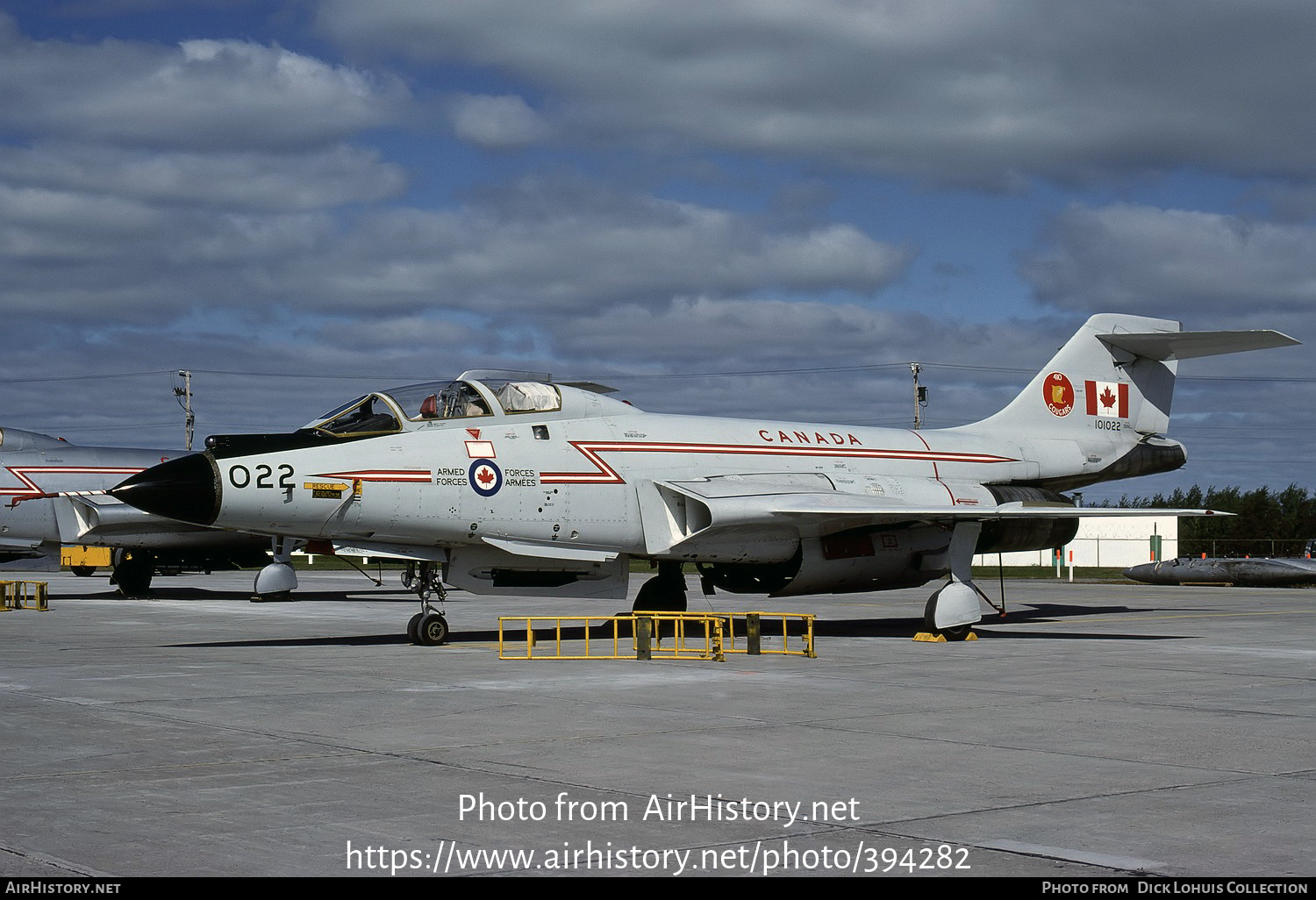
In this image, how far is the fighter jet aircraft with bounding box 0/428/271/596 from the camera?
94.4 ft

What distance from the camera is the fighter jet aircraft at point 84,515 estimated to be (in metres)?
28.8

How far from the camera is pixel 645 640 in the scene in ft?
47.9

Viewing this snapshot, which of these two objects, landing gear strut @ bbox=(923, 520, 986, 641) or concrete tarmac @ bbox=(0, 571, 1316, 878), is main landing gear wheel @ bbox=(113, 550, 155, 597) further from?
landing gear strut @ bbox=(923, 520, 986, 641)

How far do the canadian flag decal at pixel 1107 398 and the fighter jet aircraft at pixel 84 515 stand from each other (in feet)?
57.1

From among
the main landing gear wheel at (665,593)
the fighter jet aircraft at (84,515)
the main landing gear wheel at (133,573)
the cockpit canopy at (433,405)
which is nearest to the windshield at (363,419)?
the cockpit canopy at (433,405)

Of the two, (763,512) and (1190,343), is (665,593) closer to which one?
(763,512)

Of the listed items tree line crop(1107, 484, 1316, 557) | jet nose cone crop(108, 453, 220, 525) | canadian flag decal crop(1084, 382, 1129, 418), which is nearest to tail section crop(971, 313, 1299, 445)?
canadian flag decal crop(1084, 382, 1129, 418)

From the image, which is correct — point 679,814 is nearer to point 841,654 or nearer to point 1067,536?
point 841,654

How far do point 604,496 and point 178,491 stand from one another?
510cm

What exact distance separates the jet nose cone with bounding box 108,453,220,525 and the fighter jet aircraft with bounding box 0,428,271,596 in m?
15.0

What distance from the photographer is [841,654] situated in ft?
49.5

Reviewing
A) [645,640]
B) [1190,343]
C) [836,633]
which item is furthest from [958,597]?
[1190,343]

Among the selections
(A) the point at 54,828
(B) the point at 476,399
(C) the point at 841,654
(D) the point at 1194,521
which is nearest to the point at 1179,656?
(C) the point at 841,654

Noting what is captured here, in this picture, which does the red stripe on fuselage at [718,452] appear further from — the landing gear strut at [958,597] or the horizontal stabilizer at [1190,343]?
the horizontal stabilizer at [1190,343]
